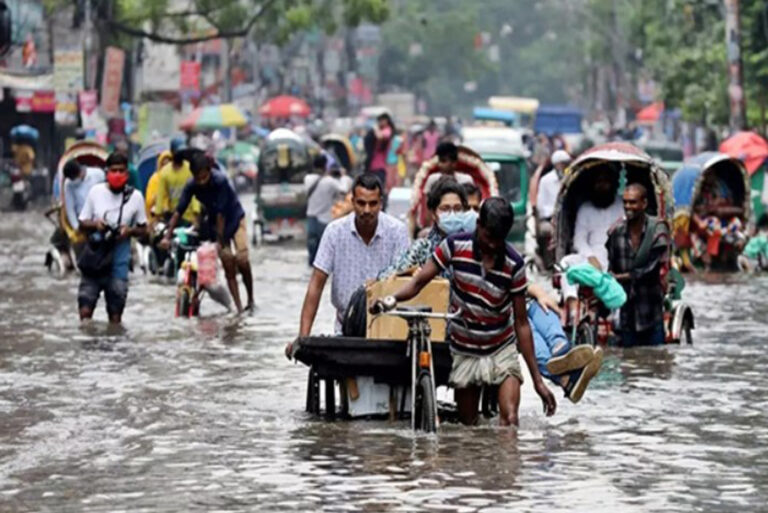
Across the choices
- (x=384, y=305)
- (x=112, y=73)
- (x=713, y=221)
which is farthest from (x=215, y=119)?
(x=384, y=305)

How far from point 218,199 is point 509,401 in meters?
9.48

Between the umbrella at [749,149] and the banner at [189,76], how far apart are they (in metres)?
43.5

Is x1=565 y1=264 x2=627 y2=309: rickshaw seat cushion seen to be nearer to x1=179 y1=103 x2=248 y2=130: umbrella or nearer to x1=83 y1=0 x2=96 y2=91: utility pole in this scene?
x1=83 y1=0 x2=96 y2=91: utility pole

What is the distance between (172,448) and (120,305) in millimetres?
8143

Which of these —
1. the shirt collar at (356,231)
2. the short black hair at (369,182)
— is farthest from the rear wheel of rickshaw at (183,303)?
the short black hair at (369,182)

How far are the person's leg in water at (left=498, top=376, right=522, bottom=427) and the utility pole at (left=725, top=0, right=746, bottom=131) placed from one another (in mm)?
31931

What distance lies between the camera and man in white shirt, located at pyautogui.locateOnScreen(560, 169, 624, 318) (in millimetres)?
19172

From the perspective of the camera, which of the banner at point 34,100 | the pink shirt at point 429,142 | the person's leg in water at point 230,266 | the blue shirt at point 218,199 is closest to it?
the blue shirt at point 218,199

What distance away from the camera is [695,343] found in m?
19.0

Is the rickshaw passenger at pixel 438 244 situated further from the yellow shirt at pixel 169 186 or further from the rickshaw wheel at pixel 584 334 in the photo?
the yellow shirt at pixel 169 186

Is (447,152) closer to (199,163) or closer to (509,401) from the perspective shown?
(199,163)

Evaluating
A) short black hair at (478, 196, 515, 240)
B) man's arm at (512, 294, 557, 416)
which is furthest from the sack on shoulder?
short black hair at (478, 196, 515, 240)

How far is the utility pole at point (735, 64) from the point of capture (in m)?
44.0

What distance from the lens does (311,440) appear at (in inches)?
503
